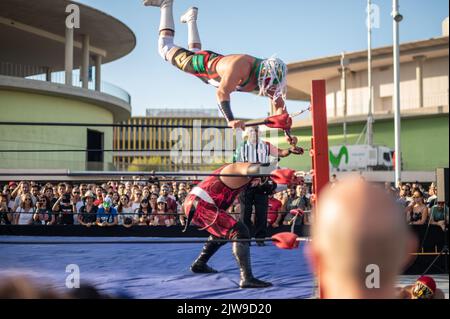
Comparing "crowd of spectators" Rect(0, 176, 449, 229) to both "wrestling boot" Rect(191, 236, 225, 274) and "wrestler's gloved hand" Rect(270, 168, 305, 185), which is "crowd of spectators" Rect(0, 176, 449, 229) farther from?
"wrestler's gloved hand" Rect(270, 168, 305, 185)

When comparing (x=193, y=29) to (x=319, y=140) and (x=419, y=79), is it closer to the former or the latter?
(x=319, y=140)

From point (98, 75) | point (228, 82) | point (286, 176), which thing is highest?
point (98, 75)

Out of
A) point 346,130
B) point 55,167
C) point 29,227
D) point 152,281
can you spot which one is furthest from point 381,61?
point 152,281

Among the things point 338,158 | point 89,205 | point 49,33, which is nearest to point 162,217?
point 89,205

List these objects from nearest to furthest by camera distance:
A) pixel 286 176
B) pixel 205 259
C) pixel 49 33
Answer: pixel 286 176 → pixel 205 259 → pixel 49 33

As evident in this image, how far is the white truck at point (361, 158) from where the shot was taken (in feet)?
61.7

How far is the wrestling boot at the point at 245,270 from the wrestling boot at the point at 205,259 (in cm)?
29

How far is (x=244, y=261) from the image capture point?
11.7 ft

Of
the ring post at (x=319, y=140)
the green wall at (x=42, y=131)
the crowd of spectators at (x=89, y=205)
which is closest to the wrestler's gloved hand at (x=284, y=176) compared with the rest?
the ring post at (x=319, y=140)

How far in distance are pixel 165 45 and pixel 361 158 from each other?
53.3 ft

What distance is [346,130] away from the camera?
22578 millimetres

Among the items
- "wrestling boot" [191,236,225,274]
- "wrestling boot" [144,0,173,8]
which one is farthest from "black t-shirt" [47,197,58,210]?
"wrestling boot" [144,0,173,8]

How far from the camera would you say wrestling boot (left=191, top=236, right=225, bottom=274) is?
3858 millimetres

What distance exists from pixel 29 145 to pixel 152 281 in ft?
40.1
